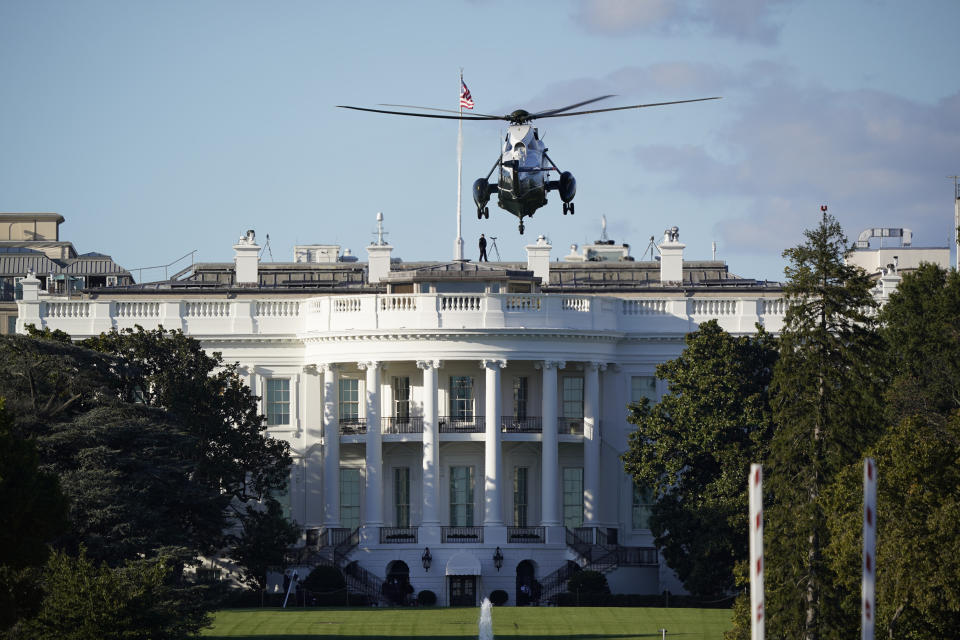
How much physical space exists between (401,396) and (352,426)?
2.40 metres

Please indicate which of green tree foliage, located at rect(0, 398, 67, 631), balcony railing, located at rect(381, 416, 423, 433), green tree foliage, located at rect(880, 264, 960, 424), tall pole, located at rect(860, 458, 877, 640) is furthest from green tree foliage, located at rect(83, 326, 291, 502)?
tall pole, located at rect(860, 458, 877, 640)

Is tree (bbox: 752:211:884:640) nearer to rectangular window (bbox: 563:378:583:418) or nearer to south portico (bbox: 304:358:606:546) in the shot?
south portico (bbox: 304:358:606:546)

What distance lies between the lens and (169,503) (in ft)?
235

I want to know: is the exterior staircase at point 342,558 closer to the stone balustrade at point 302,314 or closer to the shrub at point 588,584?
the shrub at point 588,584

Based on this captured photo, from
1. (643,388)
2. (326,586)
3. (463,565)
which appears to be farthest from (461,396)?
(326,586)

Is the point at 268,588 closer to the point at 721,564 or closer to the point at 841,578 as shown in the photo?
the point at 721,564

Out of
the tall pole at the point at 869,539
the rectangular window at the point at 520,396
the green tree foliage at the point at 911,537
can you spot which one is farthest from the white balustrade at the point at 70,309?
the tall pole at the point at 869,539

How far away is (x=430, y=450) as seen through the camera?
85.5 meters

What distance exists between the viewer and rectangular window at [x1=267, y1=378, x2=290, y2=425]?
90.2m

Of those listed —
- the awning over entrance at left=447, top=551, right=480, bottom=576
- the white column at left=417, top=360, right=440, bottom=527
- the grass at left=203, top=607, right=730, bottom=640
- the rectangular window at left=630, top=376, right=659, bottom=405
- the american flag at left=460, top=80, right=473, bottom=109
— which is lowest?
the grass at left=203, top=607, right=730, bottom=640

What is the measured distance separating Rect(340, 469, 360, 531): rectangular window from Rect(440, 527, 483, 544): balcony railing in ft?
17.6

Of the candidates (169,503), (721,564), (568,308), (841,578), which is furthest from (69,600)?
(568,308)

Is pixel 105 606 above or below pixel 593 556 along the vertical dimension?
below

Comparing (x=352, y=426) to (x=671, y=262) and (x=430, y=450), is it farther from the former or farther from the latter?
(x=671, y=262)
